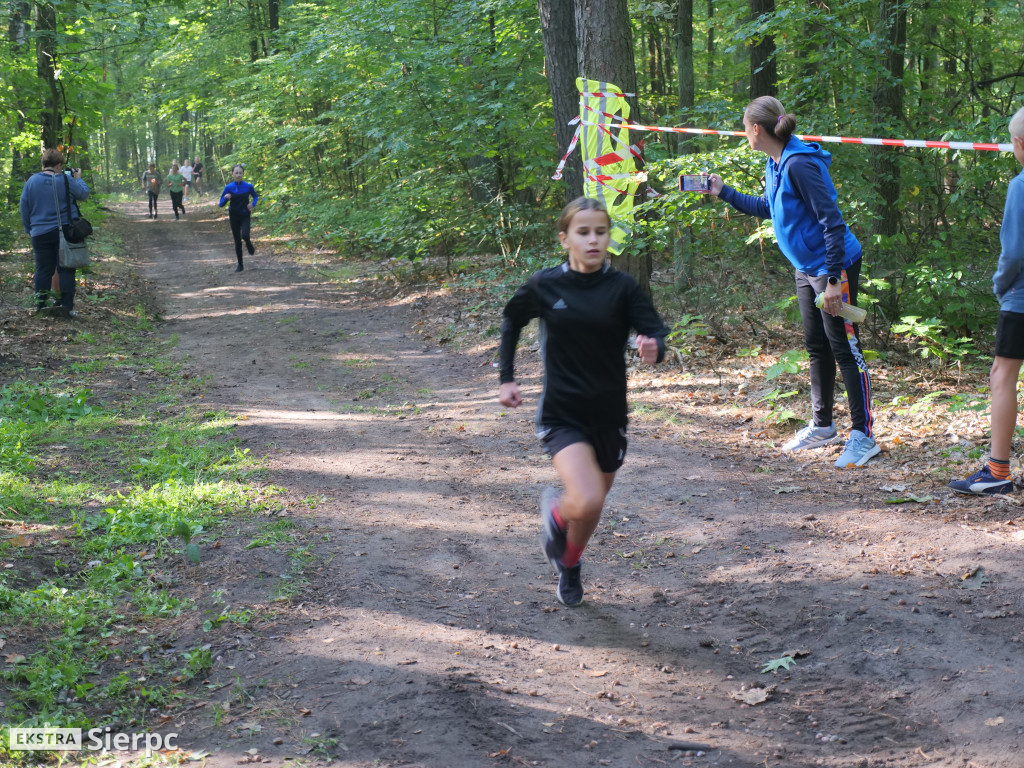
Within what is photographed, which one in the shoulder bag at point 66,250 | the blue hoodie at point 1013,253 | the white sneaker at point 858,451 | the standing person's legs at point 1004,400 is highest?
the shoulder bag at point 66,250

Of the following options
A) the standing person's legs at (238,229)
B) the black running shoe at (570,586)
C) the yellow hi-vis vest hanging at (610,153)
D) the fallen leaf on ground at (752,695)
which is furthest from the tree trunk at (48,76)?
the fallen leaf on ground at (752,695)

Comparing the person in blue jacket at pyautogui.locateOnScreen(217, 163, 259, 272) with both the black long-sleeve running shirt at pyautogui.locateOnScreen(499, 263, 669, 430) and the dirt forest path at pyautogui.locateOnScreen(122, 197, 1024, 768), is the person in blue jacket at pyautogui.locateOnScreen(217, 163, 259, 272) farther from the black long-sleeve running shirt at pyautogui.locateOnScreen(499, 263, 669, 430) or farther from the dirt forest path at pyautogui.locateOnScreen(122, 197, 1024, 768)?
the black long-sleeve running shirt at pyautogui.locateOnScreen(499, 263, 669, 430)

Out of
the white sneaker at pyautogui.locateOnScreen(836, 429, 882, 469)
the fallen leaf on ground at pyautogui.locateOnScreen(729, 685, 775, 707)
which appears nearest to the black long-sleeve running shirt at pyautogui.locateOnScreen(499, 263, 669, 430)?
the fallen leaf on ground at pyautogui.locateOnScreen(729, 685, 775, 707)

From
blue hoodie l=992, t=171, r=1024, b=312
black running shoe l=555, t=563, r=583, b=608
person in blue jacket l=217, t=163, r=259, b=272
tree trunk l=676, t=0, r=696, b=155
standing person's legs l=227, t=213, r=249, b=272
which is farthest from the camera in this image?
standing person's legs l=227, t=213, r=249, b=272

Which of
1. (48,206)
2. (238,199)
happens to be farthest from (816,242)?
(238,199)

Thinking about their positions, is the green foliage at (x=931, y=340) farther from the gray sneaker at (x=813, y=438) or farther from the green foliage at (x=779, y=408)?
the gray sneaker at (x=813, y=438)

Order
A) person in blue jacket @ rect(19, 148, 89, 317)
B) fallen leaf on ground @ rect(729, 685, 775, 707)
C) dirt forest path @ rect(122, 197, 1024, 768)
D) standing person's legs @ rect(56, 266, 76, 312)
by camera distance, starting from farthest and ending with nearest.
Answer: standing person's legs @ rect(56, 266, 76, 312), person in blue jacket @ rect(19, 148, 89, 317), fallen leaf on ground @ rect(729, 685, 775, 707), dirt forest path @ rect(122, 197, 1024, 768)

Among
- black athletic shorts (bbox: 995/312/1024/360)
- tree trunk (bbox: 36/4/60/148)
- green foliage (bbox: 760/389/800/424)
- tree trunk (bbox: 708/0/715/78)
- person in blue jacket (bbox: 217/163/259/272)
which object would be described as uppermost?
tree trunk (bbox: 708/0/715/78)

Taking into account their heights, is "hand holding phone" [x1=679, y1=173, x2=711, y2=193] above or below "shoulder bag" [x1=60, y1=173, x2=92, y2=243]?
below

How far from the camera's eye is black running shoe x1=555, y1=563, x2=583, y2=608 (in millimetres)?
4281

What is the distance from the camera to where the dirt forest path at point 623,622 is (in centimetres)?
318

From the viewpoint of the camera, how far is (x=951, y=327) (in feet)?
27.9

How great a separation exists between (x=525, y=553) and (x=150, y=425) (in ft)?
13.6

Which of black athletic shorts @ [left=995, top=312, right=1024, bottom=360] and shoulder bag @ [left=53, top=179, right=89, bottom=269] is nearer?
black athletic shorts @ [left=995, top=312, right=1024, bottom=360]
